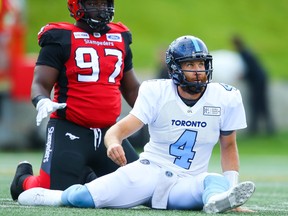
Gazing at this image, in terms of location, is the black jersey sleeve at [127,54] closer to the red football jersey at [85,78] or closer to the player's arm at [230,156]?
the red football jersey at [85,78]

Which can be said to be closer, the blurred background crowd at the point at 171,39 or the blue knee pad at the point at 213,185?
the blue knee pad at the point at 213,185

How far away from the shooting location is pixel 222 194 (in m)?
6.06

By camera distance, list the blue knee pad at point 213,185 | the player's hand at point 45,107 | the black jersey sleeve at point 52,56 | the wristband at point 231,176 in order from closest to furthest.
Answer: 1. the blue knee pad at point 213,185
2. the wristband at point 231,176
3. the player's hand at point 45,107
4. the black jersey sleeve at point 52,56

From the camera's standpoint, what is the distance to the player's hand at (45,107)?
668 centimetres

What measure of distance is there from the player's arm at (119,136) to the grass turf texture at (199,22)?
58.9 ft

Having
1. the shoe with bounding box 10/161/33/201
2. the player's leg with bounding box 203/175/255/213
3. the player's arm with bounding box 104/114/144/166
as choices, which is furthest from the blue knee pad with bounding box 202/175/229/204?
the shoe with bounding box 10/161/33/201

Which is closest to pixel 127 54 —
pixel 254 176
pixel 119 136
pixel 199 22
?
pixel 119 136

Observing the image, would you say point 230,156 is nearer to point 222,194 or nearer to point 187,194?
point 187,194

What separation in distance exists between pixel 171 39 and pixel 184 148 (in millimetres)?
18769

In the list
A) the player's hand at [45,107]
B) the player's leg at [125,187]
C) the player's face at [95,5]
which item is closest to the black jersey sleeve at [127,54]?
the player's face at [95,5]

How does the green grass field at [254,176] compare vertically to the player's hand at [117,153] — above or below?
below

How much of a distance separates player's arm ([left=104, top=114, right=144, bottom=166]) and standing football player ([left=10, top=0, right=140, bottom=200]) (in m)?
0.84

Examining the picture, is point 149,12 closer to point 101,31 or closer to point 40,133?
point 40,133

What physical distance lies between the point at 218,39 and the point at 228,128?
19158mm
